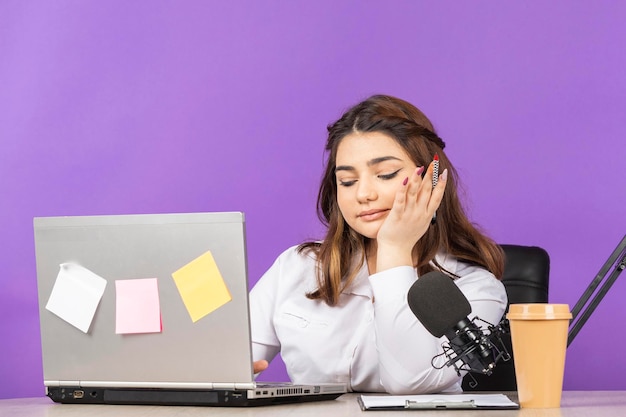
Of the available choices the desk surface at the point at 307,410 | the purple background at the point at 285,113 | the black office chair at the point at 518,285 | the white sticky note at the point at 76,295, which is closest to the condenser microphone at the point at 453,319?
the desk surface at the point at 307,410

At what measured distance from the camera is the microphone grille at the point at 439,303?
5.06 feet

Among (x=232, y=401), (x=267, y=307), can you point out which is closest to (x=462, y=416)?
(x=232, y=401)

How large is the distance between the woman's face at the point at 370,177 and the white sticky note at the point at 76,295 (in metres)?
0.75

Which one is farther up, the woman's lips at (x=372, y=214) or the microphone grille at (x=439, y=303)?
the woman's lips at (x=372, y=214)

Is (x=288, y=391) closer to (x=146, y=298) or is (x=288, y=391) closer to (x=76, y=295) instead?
(x=146, y=298)

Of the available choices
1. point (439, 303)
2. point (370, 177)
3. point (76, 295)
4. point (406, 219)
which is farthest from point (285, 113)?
point (439, 303)

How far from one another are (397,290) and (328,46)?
1567mm

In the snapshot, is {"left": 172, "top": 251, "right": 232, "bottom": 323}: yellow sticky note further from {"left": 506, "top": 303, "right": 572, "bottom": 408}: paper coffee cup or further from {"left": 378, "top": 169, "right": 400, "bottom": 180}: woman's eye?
{"left": 378, "top": 169, "right": 400, "bottom": 180}: woman's eye

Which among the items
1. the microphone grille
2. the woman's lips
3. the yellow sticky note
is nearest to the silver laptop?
the yellow sticky note

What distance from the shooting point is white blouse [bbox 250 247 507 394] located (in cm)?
196

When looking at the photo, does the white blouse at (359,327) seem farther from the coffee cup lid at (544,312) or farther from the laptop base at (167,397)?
the coffee cup lid at (544,312)

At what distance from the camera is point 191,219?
63.4 inches

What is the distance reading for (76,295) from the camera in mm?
1673

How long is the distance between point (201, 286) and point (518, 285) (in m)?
1.09
